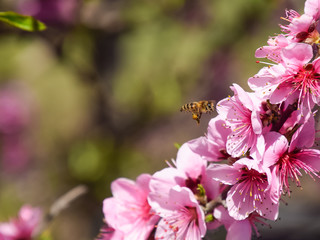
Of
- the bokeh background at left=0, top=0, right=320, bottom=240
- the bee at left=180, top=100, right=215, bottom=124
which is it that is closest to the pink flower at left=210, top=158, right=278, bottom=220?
the bee at left=180, top=100, right=215, bottom=124

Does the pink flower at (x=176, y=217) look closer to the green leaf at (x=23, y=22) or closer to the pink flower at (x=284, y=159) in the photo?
the pink flower at (x=284, y=159)

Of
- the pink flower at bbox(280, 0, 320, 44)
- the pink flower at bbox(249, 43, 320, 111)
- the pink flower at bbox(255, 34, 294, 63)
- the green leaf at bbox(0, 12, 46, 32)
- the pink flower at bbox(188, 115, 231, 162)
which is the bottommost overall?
the pink flower at bbox(188, 115, 231, 162)

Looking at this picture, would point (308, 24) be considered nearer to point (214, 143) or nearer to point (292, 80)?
point (292, 80)

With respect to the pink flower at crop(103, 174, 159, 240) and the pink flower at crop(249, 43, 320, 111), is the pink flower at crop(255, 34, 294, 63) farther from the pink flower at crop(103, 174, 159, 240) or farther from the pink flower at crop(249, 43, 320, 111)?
the pink flower at crop(103, 174, 159, 240)

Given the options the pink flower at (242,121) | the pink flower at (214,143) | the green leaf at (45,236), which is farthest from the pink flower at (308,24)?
the green leaf at (45,236)

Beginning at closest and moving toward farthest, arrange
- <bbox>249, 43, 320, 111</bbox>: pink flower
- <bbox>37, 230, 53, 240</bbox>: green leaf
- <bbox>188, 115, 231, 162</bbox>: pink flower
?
<bbox>249, 43, 320, 111</bbox>: pink flower < <bbox>188, 115, 231, 162</bbox>: pink flower < <bbox>37, 230, 53, 240</bbox>: green leaf

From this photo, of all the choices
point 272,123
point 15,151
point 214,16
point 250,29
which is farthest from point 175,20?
point 272,123

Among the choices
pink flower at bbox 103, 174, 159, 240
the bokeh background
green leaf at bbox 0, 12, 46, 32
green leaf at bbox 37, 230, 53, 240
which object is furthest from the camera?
the bokeh background

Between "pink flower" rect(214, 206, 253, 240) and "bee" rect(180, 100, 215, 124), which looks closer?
"pink flower" rect(214, 206, 253, 240)

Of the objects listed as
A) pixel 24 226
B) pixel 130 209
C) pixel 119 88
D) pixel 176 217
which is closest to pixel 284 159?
pixel 176 217
